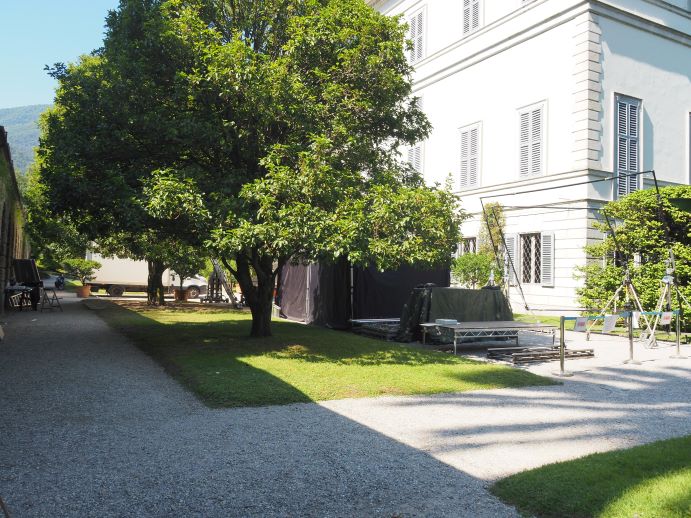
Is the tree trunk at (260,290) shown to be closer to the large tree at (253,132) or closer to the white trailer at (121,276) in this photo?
the large tree at (253,132)

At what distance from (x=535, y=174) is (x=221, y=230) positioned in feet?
48.4

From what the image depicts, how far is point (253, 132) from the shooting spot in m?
11.1

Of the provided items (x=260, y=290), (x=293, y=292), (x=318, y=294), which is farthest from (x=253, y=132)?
(x=293, y=292)

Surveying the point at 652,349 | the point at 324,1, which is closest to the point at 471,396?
the point at 652,349

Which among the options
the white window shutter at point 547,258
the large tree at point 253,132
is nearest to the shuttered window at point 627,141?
the white window shutter at point 547,258

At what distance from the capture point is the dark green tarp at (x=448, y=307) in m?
13.2

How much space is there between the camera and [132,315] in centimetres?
1950

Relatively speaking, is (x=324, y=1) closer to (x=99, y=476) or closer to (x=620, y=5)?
(x=99, y=476)

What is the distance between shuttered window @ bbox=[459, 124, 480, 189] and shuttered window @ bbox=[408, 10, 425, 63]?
5.26 m

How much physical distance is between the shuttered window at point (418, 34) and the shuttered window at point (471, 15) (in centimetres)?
288

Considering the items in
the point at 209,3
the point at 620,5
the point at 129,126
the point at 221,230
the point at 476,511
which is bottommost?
the point at 476,511

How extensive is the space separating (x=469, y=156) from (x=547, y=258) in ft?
20.2

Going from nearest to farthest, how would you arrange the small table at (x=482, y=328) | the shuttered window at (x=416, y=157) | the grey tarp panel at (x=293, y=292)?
1. the small table at (x=482, y=328)
2. the grey tarp panel at (x=293, y=292)
3. the shuttered window at (x=416, y=157)

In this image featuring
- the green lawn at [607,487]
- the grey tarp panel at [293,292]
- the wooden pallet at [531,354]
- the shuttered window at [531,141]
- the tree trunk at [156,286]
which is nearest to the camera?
the green lawn at [607,487]
